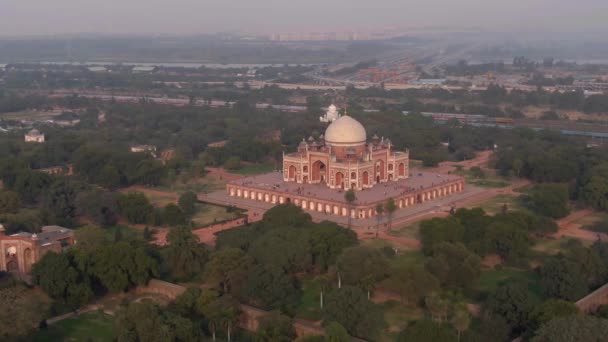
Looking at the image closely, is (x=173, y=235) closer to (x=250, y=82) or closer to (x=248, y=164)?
(x=248, y=164)

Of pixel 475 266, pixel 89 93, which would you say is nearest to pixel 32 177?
pixel 475 266

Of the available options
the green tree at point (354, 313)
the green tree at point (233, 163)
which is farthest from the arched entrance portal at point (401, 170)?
the green tree at point (354, 313)

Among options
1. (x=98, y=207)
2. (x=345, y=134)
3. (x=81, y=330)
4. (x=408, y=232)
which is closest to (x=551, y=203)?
(x=408, y=232)

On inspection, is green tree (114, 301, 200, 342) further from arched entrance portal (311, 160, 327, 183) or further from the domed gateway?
arched entrance portal (311, 160, 327, 183)

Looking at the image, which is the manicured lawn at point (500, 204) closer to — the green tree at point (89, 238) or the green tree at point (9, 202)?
the green tree at point (89, 238)

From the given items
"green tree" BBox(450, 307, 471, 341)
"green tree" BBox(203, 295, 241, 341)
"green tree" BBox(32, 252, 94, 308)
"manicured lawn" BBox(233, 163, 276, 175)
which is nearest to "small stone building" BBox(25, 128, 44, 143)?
"manicured lawn" BBox(233, 163, 276, 175)

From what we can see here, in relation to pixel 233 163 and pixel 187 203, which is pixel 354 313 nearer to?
pixel 187 203
